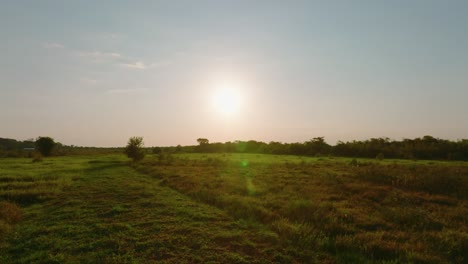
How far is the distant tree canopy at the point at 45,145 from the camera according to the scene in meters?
75.1

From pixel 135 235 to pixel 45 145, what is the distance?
7562cm

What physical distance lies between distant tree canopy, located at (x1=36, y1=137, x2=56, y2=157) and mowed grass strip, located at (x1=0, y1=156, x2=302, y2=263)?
64.9 metres

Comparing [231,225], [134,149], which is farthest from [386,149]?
[231,225]

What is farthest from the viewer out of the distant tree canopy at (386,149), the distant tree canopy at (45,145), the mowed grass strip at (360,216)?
the distant tree canopy at (45,145)

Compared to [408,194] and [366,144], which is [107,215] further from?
[366,144]

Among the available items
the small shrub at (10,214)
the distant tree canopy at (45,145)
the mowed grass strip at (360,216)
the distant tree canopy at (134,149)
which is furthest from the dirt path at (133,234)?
the distant tree canopy at (45,145)

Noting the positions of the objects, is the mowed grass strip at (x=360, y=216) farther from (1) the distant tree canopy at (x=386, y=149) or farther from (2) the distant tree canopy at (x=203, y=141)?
(2) the distant tree canopy at (x=203, y=141)

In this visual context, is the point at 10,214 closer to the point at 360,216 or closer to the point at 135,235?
the point at 135,235

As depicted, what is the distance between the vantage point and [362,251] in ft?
34.0

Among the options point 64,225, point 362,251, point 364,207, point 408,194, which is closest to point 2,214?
point 64,225

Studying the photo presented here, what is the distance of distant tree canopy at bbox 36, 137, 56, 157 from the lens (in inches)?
2955

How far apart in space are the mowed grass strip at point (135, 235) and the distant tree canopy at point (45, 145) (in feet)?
213

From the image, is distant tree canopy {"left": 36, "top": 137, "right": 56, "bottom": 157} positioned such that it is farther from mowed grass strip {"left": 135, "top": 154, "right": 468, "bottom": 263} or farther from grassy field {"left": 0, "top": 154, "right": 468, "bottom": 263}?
mowed grass strip {"left": 135, "top": 154, "right": 468, "bottom": 263}

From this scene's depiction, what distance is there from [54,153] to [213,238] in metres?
81.1
